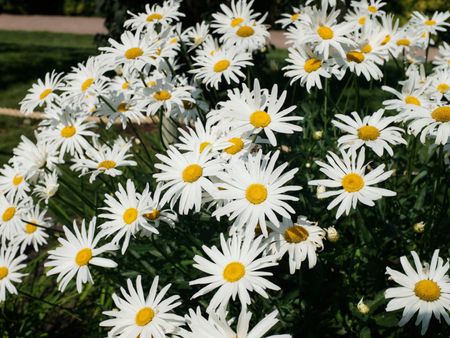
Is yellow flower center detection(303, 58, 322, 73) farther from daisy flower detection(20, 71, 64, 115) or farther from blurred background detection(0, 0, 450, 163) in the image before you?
daisy flower detection(20, 71, 64, 115)

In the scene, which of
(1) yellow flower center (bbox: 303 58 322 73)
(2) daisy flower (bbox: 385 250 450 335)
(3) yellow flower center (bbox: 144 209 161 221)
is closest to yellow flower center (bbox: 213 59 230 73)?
(1) yellow flower center (bbox: 303 58 322 73)

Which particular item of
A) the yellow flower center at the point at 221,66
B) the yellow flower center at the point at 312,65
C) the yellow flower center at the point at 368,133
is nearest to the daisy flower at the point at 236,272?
the yellow flower center at the point at 368,133

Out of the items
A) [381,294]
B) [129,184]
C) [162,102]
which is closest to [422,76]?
[381,294]

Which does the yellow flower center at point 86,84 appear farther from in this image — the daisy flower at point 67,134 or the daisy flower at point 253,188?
the daisy flower at point 253,188

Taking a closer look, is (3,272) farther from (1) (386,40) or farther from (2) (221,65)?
(1) (386,40)

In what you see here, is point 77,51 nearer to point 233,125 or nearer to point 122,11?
point 122,11

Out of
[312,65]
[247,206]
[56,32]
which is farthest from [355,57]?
[56,32]
